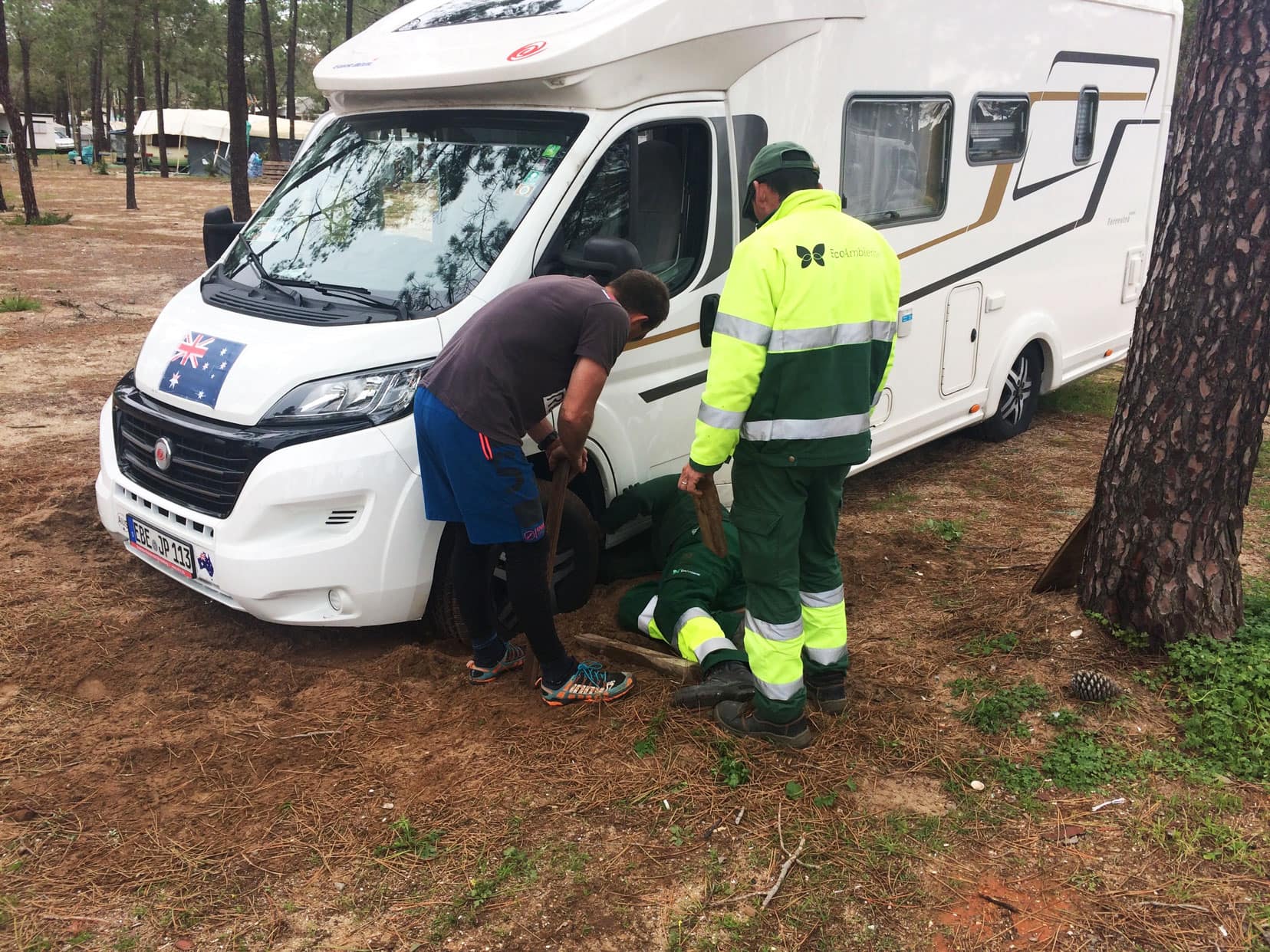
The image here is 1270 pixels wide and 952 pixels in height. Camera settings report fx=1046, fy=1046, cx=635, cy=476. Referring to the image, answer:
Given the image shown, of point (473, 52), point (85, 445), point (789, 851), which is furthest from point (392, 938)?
point (85, 445)

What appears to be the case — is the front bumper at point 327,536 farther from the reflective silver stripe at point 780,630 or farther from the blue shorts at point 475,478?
the reflective silver stripe at point 780,630

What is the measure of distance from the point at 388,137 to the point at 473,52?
0.61m

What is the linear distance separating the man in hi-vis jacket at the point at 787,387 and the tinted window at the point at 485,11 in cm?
144

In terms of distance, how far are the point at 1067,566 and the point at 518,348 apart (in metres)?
2.49

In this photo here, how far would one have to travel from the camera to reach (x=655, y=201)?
4.47m

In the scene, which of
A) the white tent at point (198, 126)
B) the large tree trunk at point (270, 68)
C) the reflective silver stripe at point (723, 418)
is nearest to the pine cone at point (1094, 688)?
the reflective silver stripe at point (723, 418)

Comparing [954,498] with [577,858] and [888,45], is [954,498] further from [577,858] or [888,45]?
[577,858]

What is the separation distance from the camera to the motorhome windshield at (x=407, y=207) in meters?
4.12

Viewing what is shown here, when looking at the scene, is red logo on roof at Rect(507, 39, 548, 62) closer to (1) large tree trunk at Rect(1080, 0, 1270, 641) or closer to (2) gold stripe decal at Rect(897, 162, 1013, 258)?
(1) large tree trunk at Rect(1080, 0, 1270, 641)

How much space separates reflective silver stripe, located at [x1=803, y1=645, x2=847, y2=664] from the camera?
3.76 metres

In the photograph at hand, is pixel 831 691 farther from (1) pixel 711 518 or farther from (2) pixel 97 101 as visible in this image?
(2) pixel 97 101

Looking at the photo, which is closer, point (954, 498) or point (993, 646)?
Result: point (993, 646)

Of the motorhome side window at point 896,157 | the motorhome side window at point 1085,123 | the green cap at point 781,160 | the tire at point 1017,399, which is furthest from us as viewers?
the tire at point 1017,399

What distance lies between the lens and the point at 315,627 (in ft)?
14.5
